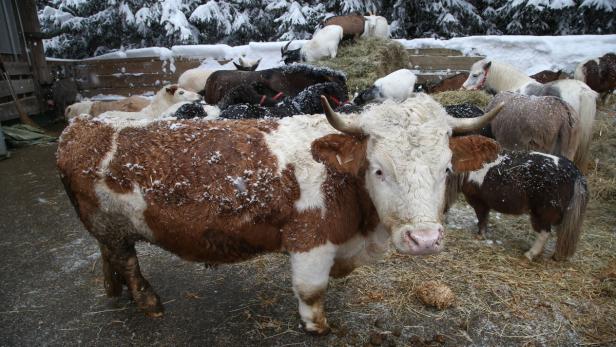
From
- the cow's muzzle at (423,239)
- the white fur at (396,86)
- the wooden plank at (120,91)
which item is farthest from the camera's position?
the wooden plank at (120,91)

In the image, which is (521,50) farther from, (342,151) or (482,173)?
(342,151)

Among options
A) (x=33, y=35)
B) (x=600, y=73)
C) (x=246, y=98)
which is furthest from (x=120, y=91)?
(x=600, y=73)

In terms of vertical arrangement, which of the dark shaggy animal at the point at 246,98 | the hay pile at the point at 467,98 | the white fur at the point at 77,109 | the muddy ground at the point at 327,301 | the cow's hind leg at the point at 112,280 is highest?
the dark shaggy animal at the point at 246,98

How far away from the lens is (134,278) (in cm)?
289

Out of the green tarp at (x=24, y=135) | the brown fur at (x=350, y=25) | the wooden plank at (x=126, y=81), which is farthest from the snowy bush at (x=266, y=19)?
the green tarp at (x=24, y=135)

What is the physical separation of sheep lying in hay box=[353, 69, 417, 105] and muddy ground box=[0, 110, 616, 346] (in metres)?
3.29

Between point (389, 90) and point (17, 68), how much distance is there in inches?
354

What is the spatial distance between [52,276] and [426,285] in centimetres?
338

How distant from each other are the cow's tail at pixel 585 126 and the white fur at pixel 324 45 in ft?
19.1

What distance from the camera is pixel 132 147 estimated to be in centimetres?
249

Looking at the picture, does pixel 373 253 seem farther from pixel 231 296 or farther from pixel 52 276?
pixel 52 276

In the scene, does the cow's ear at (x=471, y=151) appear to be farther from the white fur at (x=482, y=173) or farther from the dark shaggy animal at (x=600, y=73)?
the dark shaggy animal at (x=600, y=73)

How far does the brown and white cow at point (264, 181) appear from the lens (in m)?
2.18

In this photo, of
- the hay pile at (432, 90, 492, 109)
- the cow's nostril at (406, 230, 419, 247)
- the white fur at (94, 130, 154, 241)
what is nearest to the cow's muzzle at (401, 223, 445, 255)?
the cow's nostril at (406, 230, 419, 247)
